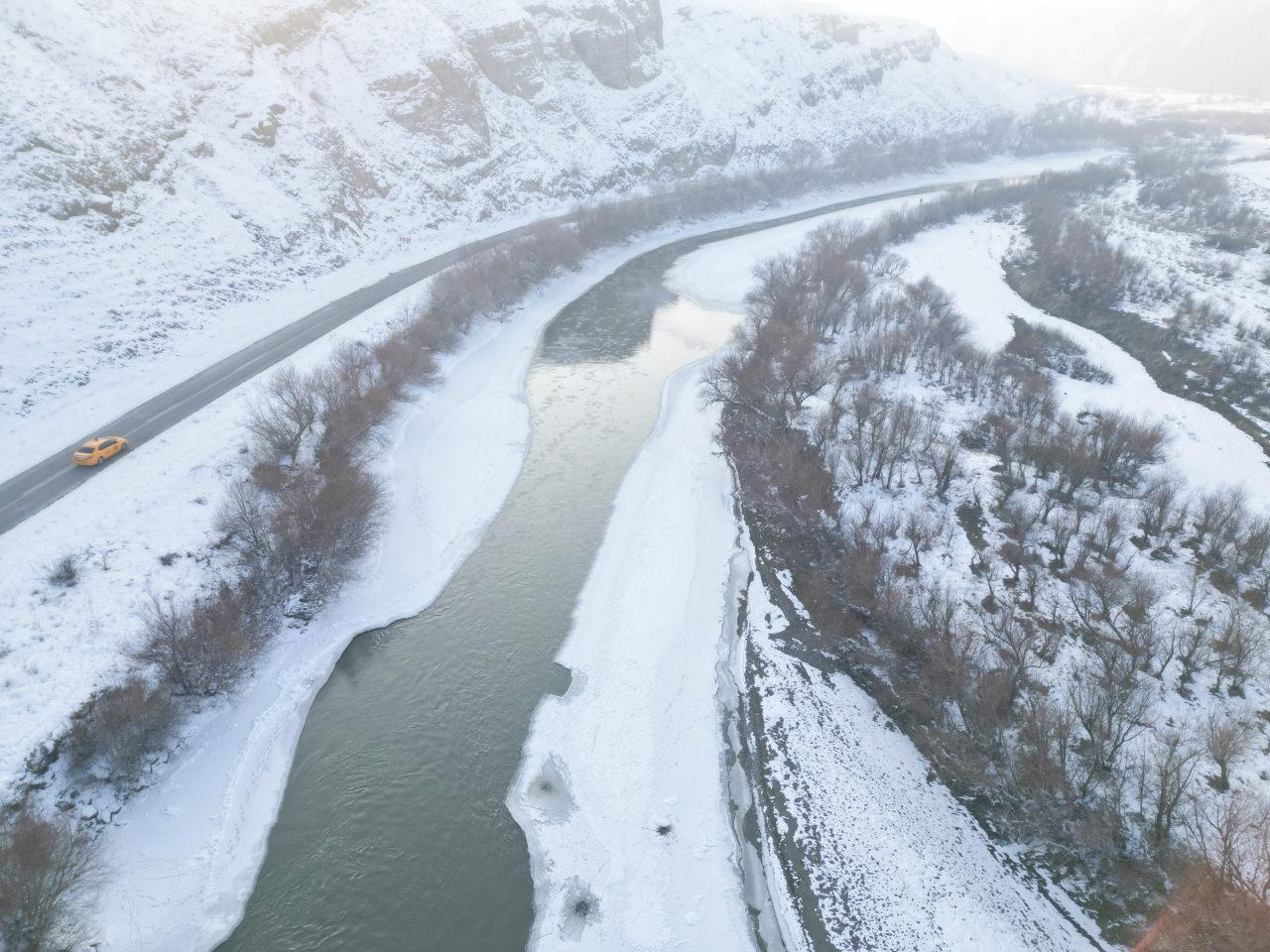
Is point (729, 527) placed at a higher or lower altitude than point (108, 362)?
lower

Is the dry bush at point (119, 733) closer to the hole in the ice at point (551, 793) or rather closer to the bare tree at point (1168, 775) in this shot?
the hole in the ice at point (551, 793)

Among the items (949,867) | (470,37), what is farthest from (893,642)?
(470,37)

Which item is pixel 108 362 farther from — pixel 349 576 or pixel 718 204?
pixel 718 204

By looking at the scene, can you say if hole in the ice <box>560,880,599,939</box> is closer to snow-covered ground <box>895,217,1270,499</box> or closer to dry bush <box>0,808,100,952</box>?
dry bush <box>0,808,100,952</box>

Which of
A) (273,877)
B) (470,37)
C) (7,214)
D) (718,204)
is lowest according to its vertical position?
(273,877)

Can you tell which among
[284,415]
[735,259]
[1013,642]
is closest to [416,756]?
[1013,642]

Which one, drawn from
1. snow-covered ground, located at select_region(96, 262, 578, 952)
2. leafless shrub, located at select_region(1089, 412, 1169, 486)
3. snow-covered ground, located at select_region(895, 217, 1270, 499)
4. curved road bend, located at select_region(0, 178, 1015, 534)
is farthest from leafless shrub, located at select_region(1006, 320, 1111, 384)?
curved road bend, located at select_region(0, 178, 1015, 534)

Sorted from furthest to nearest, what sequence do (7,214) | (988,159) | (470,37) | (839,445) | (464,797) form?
(988,159)
(470,37)
(7,214)
(839,445)
(464,797)
